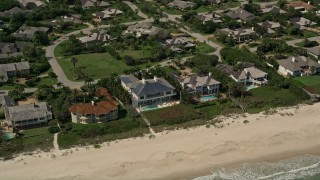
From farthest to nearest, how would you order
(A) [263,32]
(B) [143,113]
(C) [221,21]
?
(C) [221,21]
(A) [263,32]
(B) [143,113]

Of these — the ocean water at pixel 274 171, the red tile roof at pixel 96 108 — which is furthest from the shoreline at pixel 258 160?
the red tile roof at pixel 96 108

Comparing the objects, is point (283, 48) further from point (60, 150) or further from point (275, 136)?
point (60, 150)

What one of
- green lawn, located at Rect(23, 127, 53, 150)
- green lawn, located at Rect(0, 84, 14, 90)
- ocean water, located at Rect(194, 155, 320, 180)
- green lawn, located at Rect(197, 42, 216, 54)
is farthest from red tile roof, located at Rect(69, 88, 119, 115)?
green lawn, located at Rect(197, 42, 216, 54)

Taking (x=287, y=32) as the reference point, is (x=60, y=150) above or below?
above

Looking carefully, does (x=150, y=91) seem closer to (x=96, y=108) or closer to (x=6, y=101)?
(x=96, y=108)

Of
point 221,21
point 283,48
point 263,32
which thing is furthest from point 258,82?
point 221,21

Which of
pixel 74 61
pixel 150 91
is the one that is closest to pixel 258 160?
pixel 150 91

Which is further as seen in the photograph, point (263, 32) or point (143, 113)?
point (263, 32)
